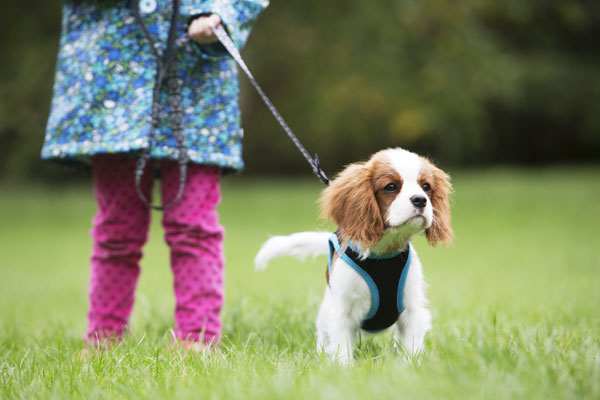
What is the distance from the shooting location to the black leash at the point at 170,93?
262 cm

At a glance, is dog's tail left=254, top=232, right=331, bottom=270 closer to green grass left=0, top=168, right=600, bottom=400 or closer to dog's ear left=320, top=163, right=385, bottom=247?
green grass left=0, top=168, right=600, bottom=400

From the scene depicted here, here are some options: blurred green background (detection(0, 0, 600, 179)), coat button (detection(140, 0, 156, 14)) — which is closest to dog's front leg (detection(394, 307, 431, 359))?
coat button (detection(140, 0, 156, 14))

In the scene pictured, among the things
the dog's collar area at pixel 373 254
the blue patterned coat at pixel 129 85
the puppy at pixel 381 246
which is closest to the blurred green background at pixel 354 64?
the blue patterned coat at pixel 129 85

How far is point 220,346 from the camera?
107 inches

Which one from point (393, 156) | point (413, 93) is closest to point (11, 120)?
point (413, 93)

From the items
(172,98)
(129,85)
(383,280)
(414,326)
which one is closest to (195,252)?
(172,98)

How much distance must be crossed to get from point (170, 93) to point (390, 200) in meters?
1.13

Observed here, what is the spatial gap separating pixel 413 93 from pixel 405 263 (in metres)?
10.6

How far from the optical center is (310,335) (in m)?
2.75

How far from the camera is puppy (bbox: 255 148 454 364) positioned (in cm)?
234

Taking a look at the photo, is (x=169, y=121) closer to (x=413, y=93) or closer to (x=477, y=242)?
(x=477, y=242)

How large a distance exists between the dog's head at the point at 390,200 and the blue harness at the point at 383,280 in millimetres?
87

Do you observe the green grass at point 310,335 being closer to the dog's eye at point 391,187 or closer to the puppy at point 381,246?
the puppy at point 381,246

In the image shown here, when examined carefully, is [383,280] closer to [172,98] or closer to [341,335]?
[341,335]
